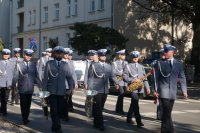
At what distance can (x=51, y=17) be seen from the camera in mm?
50625

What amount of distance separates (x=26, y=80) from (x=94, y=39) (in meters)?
20.5

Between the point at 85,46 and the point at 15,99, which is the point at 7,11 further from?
the point at 15,99

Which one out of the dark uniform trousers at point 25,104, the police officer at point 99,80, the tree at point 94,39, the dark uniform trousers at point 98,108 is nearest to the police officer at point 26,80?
the dark uniform trousers at point 25,104

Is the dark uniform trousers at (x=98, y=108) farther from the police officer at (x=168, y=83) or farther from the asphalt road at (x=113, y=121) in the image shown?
the police officer at (x=168, y=83)

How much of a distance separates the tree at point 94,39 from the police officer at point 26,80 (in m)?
20.2

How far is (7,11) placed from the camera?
214 ft

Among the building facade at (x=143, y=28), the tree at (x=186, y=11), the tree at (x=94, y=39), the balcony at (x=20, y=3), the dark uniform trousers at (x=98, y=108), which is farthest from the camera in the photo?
the balcony at (x=20, y=3)

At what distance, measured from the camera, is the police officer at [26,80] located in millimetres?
11695

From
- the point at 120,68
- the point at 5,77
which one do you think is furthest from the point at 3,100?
the point at 120,68

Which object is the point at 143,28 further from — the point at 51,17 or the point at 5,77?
the point at 5,77

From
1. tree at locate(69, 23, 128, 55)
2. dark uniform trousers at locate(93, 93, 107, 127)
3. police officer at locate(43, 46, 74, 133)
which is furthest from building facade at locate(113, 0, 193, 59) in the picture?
police officer at locate(43, 46, 74, 133)

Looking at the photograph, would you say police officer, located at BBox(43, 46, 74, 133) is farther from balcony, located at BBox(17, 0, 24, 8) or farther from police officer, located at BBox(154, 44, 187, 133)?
balcony, located at BBox(17, 0, 24, 8)

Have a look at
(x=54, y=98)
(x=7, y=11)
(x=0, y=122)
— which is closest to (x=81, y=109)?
(x=0, y=122)

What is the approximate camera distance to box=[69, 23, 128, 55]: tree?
3222 centimetres
